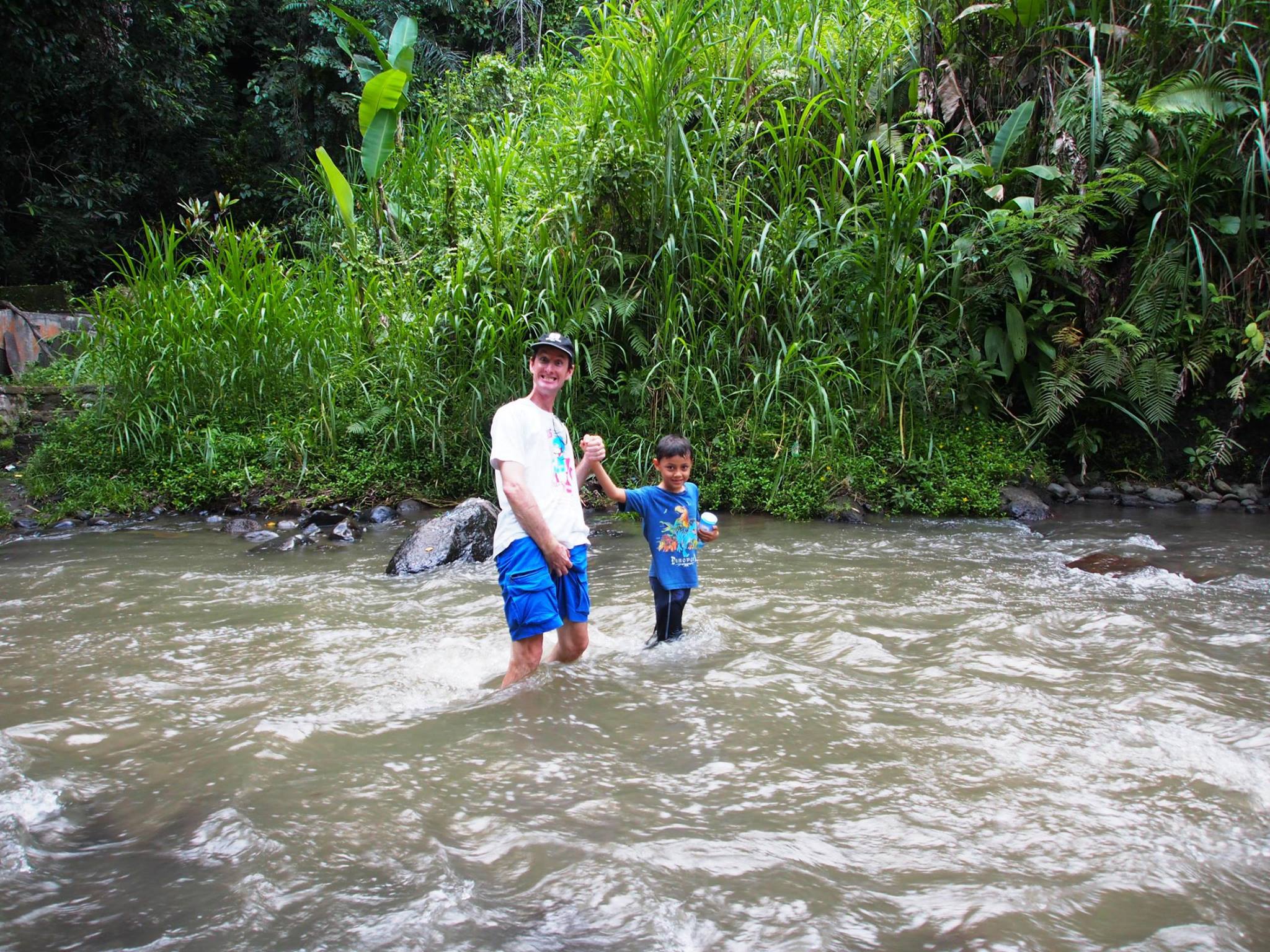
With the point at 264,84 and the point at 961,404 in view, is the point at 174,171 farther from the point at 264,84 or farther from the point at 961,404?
the point at 961,404

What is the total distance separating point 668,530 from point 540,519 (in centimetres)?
81

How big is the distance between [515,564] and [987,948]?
2053mm

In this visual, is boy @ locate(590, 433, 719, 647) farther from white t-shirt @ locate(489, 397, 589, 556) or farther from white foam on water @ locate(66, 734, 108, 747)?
white foam on water @ locate(66, 734, 108, 747)

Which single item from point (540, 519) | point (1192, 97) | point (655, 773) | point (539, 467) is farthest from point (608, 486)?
point (1192, 97)

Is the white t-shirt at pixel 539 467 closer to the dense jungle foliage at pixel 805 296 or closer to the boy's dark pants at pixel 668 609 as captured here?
the boy's dark pants at pixel 668 609

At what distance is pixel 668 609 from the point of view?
13.0 ft

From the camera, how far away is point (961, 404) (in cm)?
787

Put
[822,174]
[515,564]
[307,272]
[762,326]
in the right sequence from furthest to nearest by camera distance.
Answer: [307,272], [822,174], [762,326], [515,564]

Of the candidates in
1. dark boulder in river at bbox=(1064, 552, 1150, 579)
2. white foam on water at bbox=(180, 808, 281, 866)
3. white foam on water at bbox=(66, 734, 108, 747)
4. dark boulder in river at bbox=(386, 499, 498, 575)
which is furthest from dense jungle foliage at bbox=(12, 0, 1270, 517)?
white foam on water at bbox=(180, 808, 281, 866)

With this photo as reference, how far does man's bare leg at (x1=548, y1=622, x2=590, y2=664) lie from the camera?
3.64 m

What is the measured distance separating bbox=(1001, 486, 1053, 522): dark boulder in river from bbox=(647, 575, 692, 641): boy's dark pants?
4.22m

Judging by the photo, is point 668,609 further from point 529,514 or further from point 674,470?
point 529,514

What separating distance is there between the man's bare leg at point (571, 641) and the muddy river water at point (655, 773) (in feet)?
0.29

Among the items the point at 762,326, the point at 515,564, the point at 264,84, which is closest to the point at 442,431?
the point at 762,326
